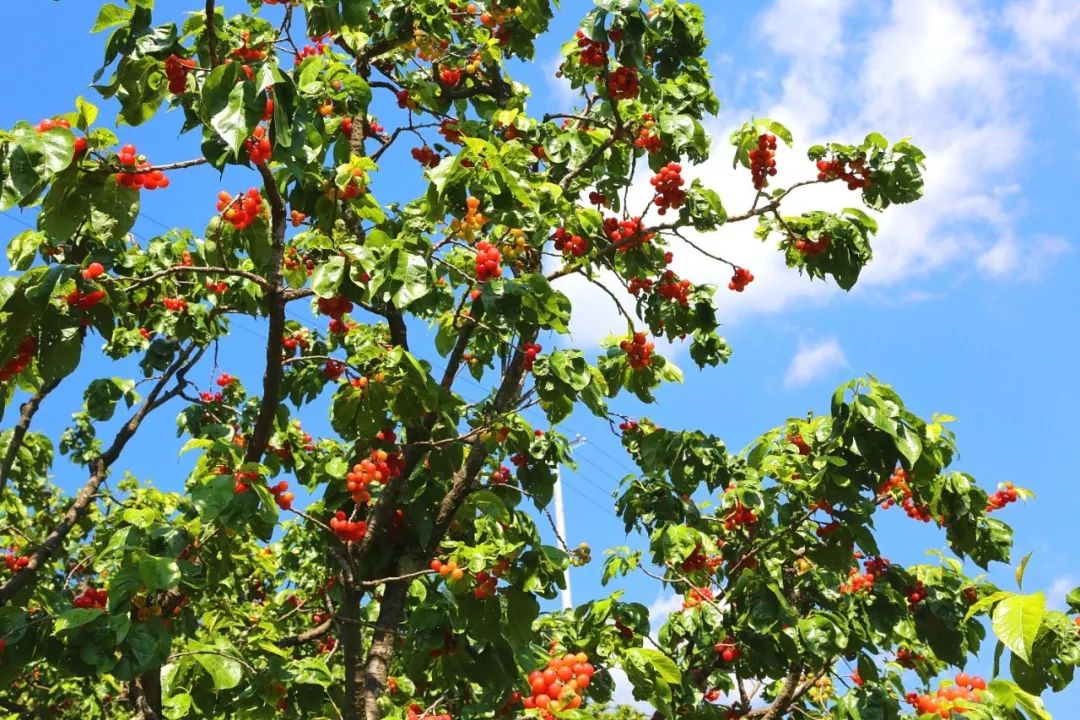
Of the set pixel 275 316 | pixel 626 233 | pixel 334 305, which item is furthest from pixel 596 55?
pixel 275 316

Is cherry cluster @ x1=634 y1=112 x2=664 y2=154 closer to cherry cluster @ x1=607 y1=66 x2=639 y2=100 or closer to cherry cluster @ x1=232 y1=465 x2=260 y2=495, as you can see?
cherry cluster @ x1=607 y1=66 x2=639 y2=100

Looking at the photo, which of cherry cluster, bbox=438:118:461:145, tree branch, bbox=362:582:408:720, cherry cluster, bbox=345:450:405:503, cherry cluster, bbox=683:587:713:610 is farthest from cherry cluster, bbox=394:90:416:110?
cherry cluster, bbox=683:587:713:610

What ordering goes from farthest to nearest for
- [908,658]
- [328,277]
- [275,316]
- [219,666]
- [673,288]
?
[908,658] < [673,288] < [219,666] < [328,277] < [275,316]

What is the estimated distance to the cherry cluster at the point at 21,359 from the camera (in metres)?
4.09

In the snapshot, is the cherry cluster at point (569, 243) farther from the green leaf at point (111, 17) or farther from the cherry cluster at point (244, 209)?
the green leaf at point (111, 17)

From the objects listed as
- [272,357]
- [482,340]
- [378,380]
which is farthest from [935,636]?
[272,357]

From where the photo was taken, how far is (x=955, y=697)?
347 centimetres

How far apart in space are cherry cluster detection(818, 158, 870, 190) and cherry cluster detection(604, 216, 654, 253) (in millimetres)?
1034

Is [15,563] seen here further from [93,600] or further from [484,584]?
[484,584]

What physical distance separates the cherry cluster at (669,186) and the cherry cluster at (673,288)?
0.55m

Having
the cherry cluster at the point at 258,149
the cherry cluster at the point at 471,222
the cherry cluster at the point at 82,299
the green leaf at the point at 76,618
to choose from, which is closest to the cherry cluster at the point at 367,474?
the cherry cluster at the point at 471,222

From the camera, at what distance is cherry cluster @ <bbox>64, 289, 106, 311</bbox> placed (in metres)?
3.94

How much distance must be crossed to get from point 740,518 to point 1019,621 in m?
4.38

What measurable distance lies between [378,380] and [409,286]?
0.59 m
